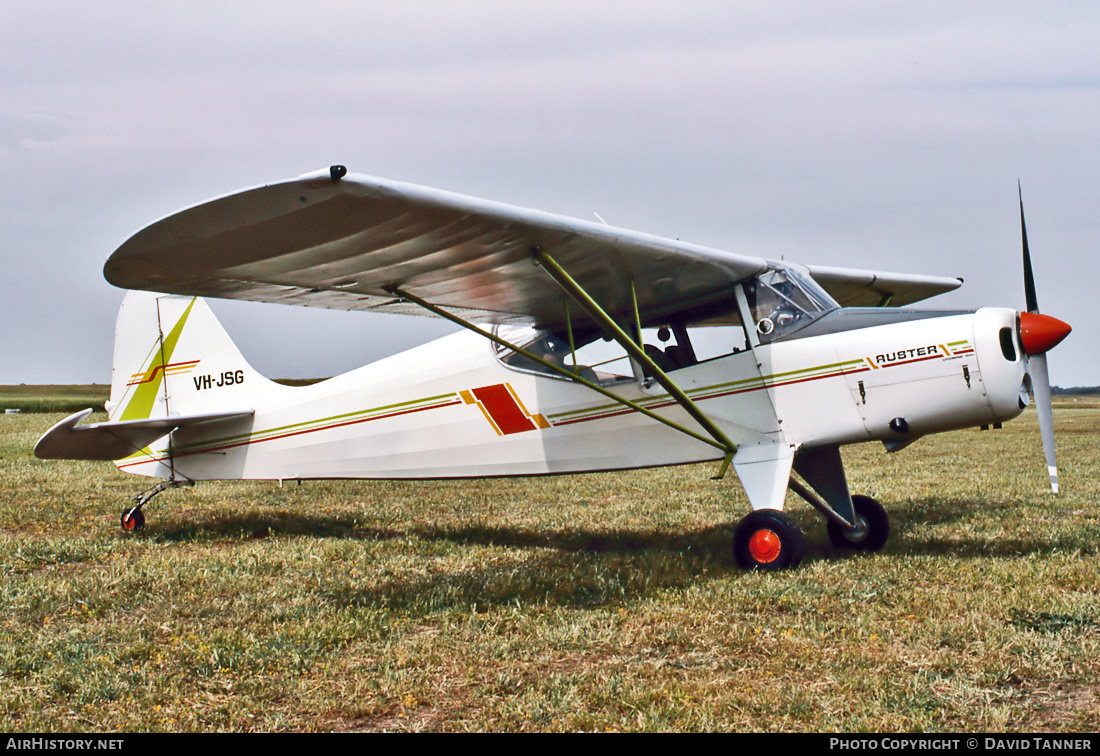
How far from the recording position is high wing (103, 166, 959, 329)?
475 cm

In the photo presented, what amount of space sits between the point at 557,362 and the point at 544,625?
319cm

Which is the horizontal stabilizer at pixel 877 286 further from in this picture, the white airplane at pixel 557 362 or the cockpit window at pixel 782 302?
A: the cockpit window at pixel 782 302

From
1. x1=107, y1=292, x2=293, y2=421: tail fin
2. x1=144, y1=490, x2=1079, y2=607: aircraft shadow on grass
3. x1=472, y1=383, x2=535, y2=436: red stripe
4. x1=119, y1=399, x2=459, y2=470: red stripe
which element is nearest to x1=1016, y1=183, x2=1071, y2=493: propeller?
x1=144, y1=490, x2=1079, y2=607: aircraft shadow on grass

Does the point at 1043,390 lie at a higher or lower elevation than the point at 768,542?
higher

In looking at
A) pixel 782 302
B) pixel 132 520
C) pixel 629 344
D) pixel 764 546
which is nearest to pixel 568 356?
pixel 629 344

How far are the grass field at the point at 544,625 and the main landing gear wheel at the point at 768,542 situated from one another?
0.13 meters

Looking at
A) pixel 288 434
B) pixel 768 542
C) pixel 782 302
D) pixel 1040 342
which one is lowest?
pixel 768 542

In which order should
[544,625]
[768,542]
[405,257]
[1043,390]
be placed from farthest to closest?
[1043,390], [768,542], [405,257], [544,625]

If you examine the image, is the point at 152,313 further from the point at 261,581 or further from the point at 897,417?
the point at 897,417

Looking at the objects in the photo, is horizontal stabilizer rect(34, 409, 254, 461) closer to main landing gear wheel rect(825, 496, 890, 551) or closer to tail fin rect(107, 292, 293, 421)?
tail fin rect(107, 292, 293, 421)

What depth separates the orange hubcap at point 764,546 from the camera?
20.5 feet

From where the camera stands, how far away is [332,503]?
37.0 ft

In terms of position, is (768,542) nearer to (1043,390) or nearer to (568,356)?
(568,356)

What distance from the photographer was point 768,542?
20.6ft
